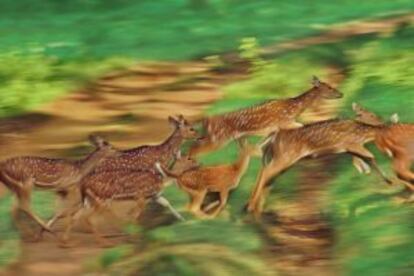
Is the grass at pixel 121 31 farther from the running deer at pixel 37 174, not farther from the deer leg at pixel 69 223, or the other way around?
the deer leg at pixel 69 223

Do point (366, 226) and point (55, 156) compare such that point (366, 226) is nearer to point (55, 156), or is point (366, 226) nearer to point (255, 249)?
point (255, 249)

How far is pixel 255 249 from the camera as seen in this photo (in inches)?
88.7

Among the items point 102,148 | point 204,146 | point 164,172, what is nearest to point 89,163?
point 102,148

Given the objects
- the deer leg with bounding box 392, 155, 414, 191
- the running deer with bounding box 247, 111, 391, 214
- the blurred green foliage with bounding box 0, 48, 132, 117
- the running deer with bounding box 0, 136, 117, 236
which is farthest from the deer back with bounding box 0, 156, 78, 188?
the deer leg with bounding box 392, 155, 414, 191

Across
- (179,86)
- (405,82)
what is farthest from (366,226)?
(179,86)

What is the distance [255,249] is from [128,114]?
492 mm

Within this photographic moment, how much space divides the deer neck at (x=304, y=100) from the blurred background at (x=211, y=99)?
0.06 ft

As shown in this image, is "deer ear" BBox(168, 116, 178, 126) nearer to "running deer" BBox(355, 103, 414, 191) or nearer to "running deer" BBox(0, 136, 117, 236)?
"running deer" BBox(0, 136, 117, 236)

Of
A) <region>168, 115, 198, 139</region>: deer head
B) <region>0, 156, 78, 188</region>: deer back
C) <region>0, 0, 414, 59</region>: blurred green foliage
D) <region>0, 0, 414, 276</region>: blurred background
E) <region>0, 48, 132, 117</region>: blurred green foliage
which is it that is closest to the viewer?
<region>0, 0, 414, 276</region>: blurred background

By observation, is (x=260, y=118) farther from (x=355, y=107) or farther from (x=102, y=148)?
(x=102, y=148)

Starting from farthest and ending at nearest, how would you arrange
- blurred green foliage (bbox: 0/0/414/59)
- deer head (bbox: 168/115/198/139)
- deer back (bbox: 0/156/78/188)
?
blurred green foliage (bbox: 0/0/414/59), deer head (bbox: 168/115/198/139), deer back (bbox: 0/156/78/188)

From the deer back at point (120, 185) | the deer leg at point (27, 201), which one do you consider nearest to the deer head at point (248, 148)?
the deer back at point (120, 185)

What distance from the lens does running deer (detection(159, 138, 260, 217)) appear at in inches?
92.5

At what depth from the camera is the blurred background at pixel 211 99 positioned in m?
2.24
